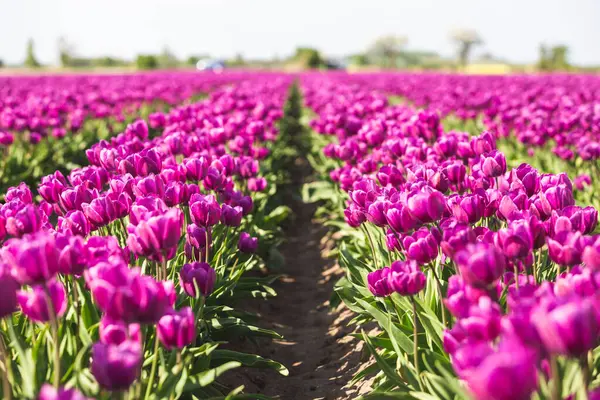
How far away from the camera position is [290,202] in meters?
8.68

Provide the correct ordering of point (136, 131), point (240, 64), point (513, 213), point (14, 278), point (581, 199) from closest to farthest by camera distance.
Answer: point (14, 278) → point (513, 213) → point (136, 131) → point (581, 199) → point (240, 64)

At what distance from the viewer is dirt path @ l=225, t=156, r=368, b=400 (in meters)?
3.90

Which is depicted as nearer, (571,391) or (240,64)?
(571,391)

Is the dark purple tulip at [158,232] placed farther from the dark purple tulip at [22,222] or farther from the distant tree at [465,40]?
the distant tree at [465,40]

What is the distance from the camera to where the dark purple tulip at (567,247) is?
2162mm

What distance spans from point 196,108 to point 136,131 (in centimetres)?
270

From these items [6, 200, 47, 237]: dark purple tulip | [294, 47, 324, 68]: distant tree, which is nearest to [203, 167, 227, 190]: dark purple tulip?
[6, 200, 47, 237]: dark purple tulip

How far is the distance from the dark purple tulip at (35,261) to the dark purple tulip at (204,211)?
3.55 feet

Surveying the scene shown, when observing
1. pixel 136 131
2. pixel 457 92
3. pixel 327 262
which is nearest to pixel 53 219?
pixel 136 131

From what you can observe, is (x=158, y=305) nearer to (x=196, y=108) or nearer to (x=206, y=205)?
(x=206, y=205)

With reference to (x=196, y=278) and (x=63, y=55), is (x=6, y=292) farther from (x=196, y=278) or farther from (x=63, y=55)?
(x=63, y=55)

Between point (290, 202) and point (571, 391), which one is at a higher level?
point (571, 391)

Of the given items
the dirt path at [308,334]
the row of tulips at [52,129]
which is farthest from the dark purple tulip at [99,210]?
the row of tulips at [52,129]

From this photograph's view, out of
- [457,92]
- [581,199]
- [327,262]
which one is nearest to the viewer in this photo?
[581,199]
